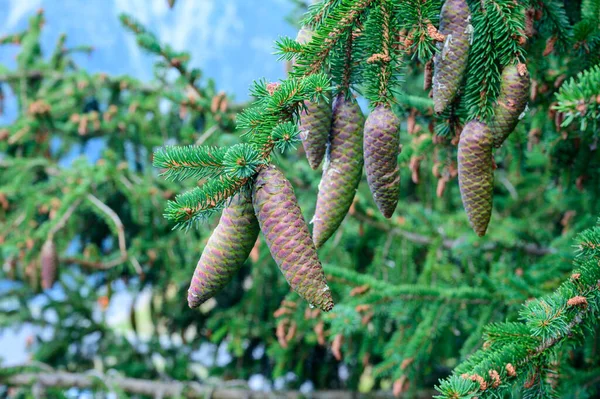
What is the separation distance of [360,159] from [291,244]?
0.27m

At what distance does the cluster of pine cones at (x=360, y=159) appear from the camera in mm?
976

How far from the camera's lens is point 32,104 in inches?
133

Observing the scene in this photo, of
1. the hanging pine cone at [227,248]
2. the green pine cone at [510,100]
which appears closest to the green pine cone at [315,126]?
the hanging pine cone at [227,248]

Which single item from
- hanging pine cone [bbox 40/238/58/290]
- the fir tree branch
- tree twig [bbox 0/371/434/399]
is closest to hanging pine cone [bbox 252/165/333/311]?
the fir tree branch

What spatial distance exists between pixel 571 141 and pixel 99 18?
477 centimetres

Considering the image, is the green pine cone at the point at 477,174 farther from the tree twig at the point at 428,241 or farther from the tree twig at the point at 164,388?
the tree twig at the point at 164,388

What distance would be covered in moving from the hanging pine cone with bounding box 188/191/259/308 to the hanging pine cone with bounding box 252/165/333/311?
0.04 metres

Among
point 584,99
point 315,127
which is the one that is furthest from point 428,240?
point 584,99

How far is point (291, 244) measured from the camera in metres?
0.94

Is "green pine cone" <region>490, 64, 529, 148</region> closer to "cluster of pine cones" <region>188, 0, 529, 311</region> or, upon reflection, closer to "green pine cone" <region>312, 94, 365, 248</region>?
"cluster of pine cones" <region>188, 0, 529, 311</region>

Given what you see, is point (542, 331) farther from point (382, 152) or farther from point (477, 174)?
point (382, 152)

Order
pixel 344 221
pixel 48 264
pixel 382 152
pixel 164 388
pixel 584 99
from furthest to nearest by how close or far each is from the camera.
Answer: pixel 164 388, pixel 344 221, pixel 48 264, pixel 382 152, pixel 584 99

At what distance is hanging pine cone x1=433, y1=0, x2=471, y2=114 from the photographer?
1.11 m

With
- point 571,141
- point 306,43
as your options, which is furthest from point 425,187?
point 306,43
